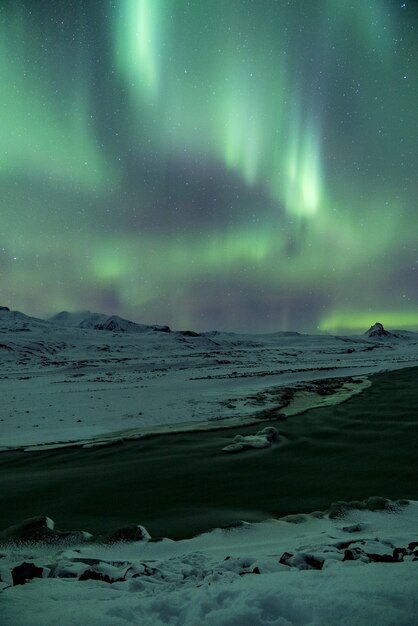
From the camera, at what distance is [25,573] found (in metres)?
2.58

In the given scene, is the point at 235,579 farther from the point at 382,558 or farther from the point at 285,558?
the point at 382,558

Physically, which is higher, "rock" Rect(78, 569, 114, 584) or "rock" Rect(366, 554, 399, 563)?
"rock" Rect(366, 554, 399, 563)

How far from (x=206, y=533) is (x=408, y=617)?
7.07 ft

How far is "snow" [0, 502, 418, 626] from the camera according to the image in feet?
6.03

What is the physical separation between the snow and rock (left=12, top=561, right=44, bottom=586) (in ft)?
0.18

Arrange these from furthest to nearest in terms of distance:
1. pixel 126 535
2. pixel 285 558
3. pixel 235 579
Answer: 1. pixel 126 535
2. pixel 285 558
3. pixel 235 579

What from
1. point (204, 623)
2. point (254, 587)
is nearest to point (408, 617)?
point (254, 587)

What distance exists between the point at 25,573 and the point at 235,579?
1438 millimetres

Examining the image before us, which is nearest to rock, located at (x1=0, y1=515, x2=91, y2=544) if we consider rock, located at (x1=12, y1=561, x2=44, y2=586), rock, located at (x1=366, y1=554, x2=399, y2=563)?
rock, located at (x1=12, y1=561, x2=44, y2=586)

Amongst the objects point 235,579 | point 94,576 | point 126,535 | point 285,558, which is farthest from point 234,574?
point 126,535

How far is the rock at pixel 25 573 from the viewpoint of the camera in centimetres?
248

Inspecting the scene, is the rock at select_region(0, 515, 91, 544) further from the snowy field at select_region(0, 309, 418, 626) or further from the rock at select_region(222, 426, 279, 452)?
the rock at select_region(222, 426, 279, 452)

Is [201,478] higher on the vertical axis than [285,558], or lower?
lower

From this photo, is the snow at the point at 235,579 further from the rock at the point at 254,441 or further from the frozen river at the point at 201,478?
the rock at the point at 254,441
